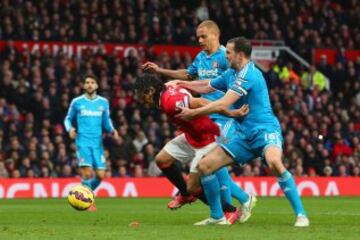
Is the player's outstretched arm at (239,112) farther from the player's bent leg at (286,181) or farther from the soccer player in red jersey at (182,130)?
the player's bent leg at (286,181)

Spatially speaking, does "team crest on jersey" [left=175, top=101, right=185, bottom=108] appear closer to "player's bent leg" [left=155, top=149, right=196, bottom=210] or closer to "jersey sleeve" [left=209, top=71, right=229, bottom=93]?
"jersey sleeve" [left=209, top=71, right=229, bottom=93]

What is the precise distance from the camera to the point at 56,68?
2570cm

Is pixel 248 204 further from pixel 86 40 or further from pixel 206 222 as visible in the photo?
pixel 86 40

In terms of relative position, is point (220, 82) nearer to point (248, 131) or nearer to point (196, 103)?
point (196, 103)

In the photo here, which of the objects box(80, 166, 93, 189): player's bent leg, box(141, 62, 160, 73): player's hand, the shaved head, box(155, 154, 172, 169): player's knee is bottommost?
box(80, 166, 93, 189): player's bent leg

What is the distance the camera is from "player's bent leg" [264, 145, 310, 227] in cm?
1180

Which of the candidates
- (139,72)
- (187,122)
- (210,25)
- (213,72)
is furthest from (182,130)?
(139,72)

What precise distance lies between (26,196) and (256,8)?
1191 centimetres

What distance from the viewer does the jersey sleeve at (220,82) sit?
42.2 feet

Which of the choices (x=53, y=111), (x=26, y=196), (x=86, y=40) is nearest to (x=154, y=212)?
(x=26, y=196)

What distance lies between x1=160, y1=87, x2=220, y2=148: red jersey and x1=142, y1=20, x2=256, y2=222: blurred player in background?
0.40m

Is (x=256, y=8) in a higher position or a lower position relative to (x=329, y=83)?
higher

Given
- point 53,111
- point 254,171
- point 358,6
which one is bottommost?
point 254,171

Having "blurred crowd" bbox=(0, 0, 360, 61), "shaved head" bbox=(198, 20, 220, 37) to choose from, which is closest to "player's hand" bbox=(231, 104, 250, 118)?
"shaved head" bbox=(198, 20, 220, 37)
